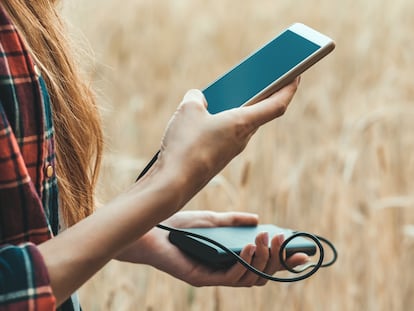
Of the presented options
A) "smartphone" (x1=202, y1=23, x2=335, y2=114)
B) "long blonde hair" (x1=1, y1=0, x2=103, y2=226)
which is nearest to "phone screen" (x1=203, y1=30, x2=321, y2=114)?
"smartphone" (x1=202, y1=23, x2=335, y2=114)

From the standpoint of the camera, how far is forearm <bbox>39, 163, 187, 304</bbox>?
673mm

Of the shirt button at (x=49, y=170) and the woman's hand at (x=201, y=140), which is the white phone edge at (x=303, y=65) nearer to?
the woman's hand at (x=201, y=140)

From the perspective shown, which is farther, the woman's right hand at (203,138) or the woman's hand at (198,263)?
the woman's hand at (198,263)

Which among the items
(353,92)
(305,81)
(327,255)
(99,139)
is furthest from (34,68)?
(305,81)

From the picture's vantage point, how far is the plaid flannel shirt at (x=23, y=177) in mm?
663

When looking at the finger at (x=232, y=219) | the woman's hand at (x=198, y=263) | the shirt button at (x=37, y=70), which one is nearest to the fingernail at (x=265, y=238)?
the woman's hand at (x=198, y=263)

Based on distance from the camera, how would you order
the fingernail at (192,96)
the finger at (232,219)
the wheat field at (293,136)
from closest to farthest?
the fingernail at (192,96), the finger at (232,219), the wheat field at (293,136)

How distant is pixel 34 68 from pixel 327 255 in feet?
3.61

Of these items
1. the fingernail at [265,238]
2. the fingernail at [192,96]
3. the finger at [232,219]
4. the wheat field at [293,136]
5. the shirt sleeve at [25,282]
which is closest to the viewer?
the shirt sleeve at [25,282]

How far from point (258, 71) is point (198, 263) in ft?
0.74

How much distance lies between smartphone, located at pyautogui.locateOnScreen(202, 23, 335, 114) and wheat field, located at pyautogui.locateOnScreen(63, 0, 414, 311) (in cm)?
24

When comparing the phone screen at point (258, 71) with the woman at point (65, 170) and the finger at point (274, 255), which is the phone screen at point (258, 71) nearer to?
the woman at point (65, 170)

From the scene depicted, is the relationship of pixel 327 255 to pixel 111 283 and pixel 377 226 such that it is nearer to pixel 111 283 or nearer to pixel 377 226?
pixel 377 226

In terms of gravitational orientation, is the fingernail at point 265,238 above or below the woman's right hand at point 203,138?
below
